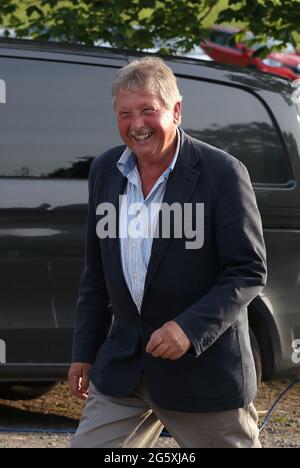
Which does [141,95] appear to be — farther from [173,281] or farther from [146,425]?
[146,425]

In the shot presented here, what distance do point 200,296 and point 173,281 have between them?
0.29 ft

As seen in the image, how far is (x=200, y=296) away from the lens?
130 inches

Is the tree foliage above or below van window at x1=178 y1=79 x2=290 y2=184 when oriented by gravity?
above

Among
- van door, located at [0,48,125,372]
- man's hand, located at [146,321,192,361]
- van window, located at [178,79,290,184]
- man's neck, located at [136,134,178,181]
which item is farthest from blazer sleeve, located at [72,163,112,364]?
van window, located at [178,79,290,184]

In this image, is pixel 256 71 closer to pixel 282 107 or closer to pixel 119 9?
pixel 282 107

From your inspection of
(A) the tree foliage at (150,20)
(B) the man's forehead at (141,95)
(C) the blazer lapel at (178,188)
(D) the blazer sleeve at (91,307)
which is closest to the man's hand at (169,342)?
(C) the blazer lapel at (178,188)

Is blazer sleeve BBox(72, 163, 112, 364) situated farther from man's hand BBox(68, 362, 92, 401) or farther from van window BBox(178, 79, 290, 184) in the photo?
van window BBox(178, 79, 290, 184)

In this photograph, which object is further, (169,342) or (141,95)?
(141,95)

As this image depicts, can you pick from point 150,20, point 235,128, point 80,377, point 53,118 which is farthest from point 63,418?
point 150,20

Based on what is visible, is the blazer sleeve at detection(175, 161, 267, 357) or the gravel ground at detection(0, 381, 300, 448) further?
the gravel ground at detection(0, 381, 300, 448)

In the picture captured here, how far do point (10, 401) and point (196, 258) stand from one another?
3458 millimetres

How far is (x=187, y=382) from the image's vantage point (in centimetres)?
332

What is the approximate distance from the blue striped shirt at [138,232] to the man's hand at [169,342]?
23cm

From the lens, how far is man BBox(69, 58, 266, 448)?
3.25 m
